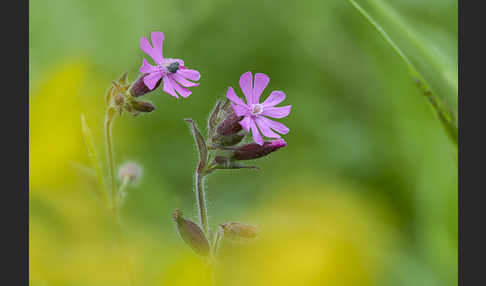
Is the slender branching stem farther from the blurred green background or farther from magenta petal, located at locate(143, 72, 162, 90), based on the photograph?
magenta petal, located at locate(143, 72, 162, 90)

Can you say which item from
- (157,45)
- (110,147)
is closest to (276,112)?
(157,45)

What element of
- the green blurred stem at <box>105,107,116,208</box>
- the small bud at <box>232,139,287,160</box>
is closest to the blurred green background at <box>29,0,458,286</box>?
the green blurred stem at <box>105,107,116,208</box>

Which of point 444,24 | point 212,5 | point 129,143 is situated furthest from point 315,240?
point 212,5

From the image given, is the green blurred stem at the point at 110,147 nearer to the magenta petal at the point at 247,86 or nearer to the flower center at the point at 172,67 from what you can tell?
the flower center at the point at 172,67

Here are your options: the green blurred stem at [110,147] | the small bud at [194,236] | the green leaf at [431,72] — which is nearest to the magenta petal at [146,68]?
the green blurred stem at [110,147]

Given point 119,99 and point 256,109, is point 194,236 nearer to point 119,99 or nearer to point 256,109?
point 256,109

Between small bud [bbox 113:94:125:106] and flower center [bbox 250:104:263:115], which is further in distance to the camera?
small bud [bbox 113:94:125:106]

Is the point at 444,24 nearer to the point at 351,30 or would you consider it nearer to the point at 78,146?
the point at 351,30
